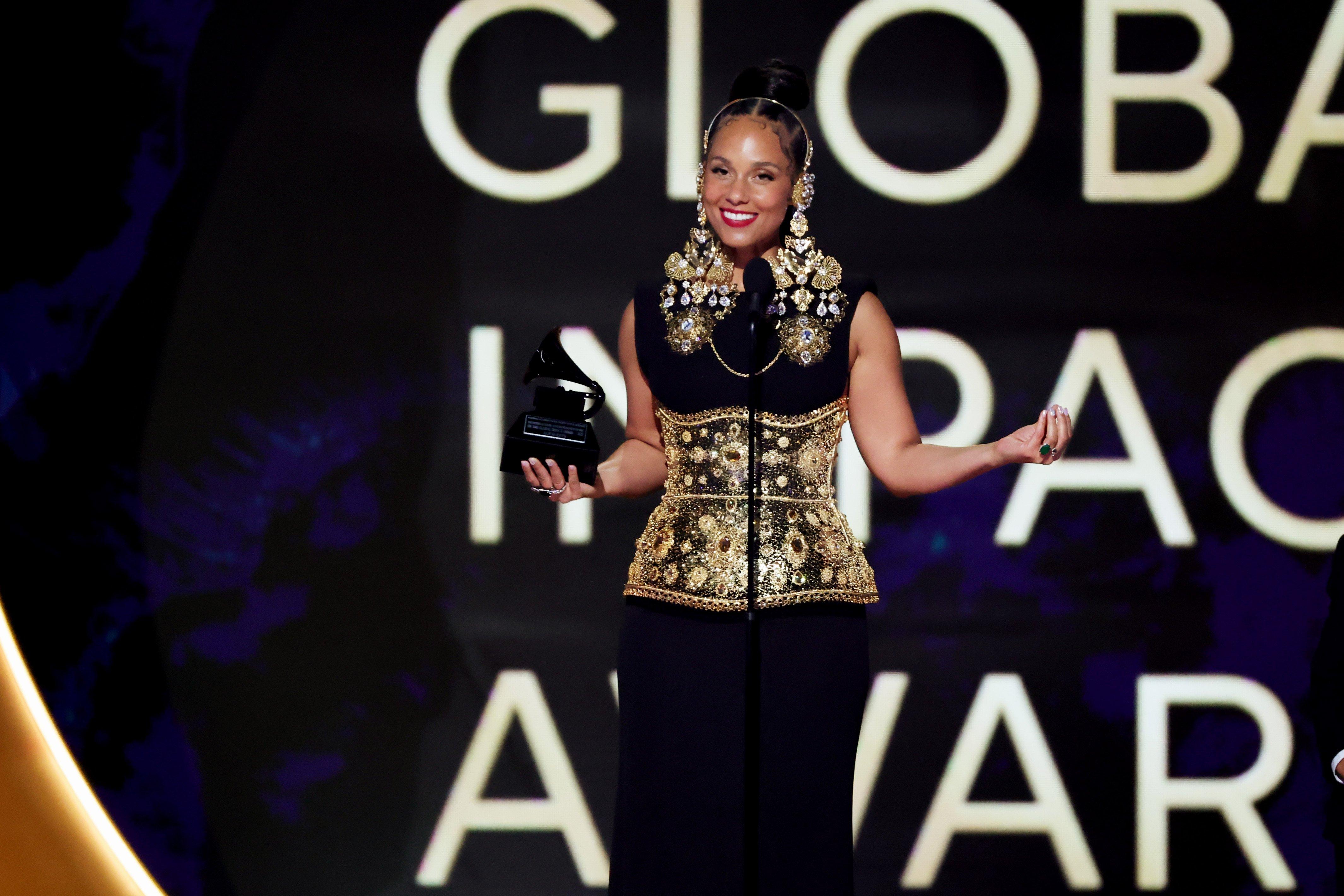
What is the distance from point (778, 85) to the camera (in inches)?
73.7

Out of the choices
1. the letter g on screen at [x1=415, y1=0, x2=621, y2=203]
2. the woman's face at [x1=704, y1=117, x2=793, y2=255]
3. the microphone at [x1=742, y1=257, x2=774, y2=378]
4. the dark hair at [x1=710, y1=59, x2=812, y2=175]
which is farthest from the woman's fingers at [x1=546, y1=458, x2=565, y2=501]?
the letter g on screen at [x1=415, y1=0, x2=621, y2=203]

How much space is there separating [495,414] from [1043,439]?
1.77 m

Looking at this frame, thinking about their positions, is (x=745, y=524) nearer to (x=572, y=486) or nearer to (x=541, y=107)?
(x=572, y=486)

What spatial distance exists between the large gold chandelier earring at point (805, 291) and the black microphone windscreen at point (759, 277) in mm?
245

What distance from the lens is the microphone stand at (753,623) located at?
156 cm

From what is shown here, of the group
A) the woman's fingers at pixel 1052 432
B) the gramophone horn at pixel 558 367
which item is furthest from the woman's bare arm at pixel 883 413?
the gramophone horn at pixel 558 367

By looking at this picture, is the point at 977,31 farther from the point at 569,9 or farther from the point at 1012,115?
the point at 569,9

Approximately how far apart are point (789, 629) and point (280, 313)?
187 cm

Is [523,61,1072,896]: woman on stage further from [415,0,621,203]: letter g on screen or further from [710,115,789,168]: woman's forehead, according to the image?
[415,0,621,203]: letter g on screen

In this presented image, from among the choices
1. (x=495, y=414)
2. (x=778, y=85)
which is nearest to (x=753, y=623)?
→ (x=778, y=85)

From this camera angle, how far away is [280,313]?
3.11 m

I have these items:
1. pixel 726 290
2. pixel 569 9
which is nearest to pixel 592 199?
pixel 569 9

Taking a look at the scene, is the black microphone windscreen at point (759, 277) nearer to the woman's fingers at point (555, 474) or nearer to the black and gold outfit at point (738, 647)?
the black and gold outfit at point (738, 647)

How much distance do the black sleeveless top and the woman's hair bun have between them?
29 cm
